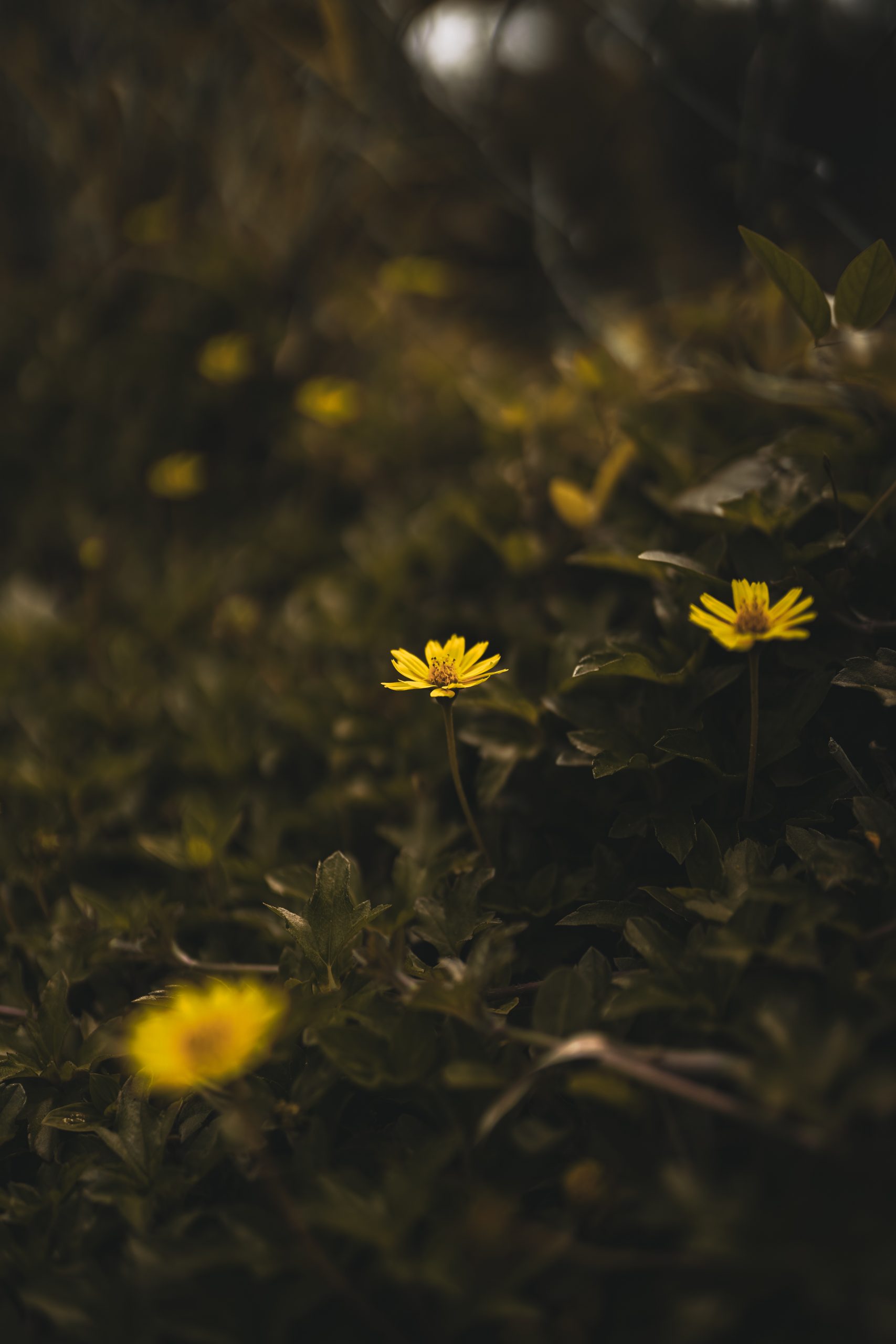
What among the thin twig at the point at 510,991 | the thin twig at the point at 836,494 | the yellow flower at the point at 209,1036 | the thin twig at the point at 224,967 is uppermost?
the thin twig at the point at 836,494

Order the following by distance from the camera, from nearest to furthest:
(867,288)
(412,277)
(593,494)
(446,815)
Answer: (867,288)
(446,815)
(593,494)
(412,277)

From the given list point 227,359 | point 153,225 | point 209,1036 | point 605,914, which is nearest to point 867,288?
point 605,914

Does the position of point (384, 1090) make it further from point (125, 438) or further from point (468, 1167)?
point (125, 438)

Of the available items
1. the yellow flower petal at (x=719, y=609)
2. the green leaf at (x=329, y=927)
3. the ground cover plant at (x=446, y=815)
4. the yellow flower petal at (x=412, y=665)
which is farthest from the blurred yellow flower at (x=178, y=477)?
the yellow flower petal at (x=719, y=609)

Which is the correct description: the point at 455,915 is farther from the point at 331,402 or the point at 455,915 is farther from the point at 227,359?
the point at 227,359

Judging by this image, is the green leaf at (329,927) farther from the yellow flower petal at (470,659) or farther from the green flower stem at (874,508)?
the green flower stem at (874,508)

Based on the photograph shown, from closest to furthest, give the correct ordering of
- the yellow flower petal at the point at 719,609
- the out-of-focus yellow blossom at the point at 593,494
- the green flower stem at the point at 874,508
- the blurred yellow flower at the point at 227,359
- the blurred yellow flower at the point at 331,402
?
the yellow flower petal at the point at 719,609, the green flower stem at the point at 874,508, the out-of-focus yellow blossom at the point at 593,494, the blurred yellow flower at the point at 331,402, the blurred yellow flower at the point at 227,359

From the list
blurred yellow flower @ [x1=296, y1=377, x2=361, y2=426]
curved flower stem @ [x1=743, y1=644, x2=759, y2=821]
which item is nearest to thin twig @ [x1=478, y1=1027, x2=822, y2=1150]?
curved flower stem @ [x1=743, y1=644, x2=759, y2=821]
